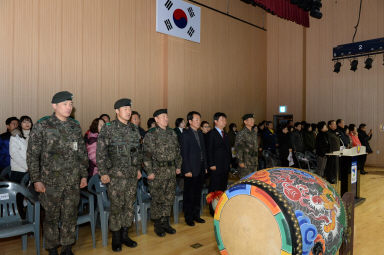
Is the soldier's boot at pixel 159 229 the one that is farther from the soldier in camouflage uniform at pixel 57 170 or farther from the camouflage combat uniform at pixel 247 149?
the camouflage combat uniform at pixel 247 149

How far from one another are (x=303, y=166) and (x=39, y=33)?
6.09m

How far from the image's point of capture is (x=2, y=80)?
4.87 metres

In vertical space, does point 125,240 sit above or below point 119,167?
below

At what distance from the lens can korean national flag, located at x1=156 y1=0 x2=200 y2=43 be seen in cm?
722

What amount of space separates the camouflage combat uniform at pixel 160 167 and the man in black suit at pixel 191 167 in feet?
1.02

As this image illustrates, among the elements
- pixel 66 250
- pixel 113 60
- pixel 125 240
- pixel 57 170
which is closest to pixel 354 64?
pixel 113 60

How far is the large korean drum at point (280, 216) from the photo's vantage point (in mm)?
1098

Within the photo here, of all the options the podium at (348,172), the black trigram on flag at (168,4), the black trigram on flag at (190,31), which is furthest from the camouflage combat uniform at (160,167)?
the black trigram on flag at (190,31)

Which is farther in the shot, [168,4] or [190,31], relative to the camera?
[190,31]

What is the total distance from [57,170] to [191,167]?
159 cm

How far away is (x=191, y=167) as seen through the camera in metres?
3.64

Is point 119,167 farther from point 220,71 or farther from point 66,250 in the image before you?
point 220,71

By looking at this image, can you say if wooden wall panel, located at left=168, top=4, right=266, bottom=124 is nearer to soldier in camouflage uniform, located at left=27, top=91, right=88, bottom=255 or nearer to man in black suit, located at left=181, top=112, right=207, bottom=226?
man in black suit, located at left=181, top=112, right=207, bottom=226

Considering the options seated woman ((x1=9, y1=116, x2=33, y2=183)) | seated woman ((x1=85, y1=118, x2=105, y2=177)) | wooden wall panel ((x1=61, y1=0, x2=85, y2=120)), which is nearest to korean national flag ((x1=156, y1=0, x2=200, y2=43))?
wooden wall panel ((x1=61, y1=0, x2=85, y2=120))
